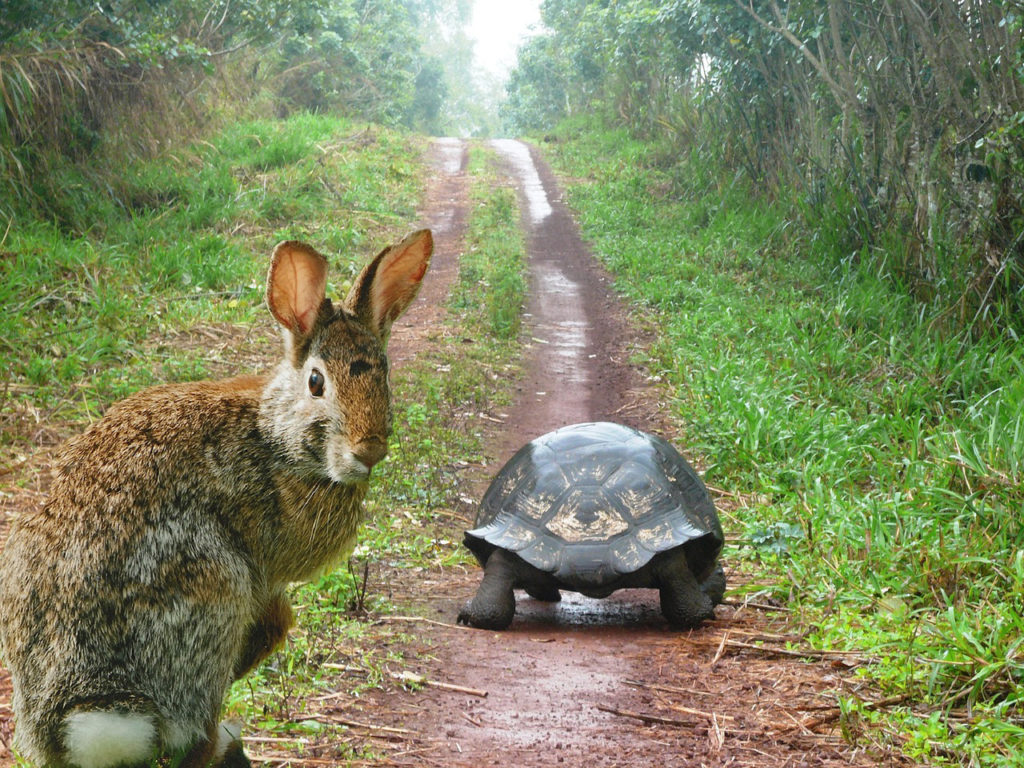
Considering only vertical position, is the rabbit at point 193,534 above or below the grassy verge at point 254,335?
above

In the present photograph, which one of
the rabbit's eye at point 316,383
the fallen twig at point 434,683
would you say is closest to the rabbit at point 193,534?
the rabbit's eye at point 316,383

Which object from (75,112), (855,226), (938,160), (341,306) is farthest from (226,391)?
(75,112)

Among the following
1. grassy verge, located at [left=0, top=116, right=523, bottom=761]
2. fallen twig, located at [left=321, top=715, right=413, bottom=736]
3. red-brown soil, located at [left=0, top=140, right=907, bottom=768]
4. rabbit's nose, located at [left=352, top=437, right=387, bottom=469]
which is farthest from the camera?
grassy verge, located at [left=0, top=116, right=523, bottom=761]

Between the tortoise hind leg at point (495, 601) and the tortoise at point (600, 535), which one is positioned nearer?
the tortoise at point (600, 535)

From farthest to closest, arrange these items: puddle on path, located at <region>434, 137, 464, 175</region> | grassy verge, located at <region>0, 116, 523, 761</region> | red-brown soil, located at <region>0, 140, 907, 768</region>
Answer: puddle on path, located at <region>434, 137, 464, 175</region> → grassy verge, located at <region>0, 116, 523, 761</region> → red-brown soil, located at <region>0, 140, 907, 768</region>

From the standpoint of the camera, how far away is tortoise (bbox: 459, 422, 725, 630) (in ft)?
14.9

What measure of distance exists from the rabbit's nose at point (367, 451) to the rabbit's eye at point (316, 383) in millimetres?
224

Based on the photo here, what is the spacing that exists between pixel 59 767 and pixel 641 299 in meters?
9.89

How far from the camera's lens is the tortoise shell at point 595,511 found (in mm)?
4555

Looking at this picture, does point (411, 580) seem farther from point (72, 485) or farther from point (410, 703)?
point (72, 485)

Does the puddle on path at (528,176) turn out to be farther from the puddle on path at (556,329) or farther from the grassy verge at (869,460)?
the grassy verge at (869,460)

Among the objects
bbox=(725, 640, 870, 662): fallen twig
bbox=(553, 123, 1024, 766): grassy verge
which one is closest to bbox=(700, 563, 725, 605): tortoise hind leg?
bbox=(553, 123, 1024, 766): grassy verge

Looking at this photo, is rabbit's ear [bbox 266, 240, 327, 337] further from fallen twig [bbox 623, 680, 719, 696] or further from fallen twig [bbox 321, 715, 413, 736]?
fallen twig [bbox 623, 680, 719, 696]

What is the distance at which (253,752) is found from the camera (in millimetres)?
3236
